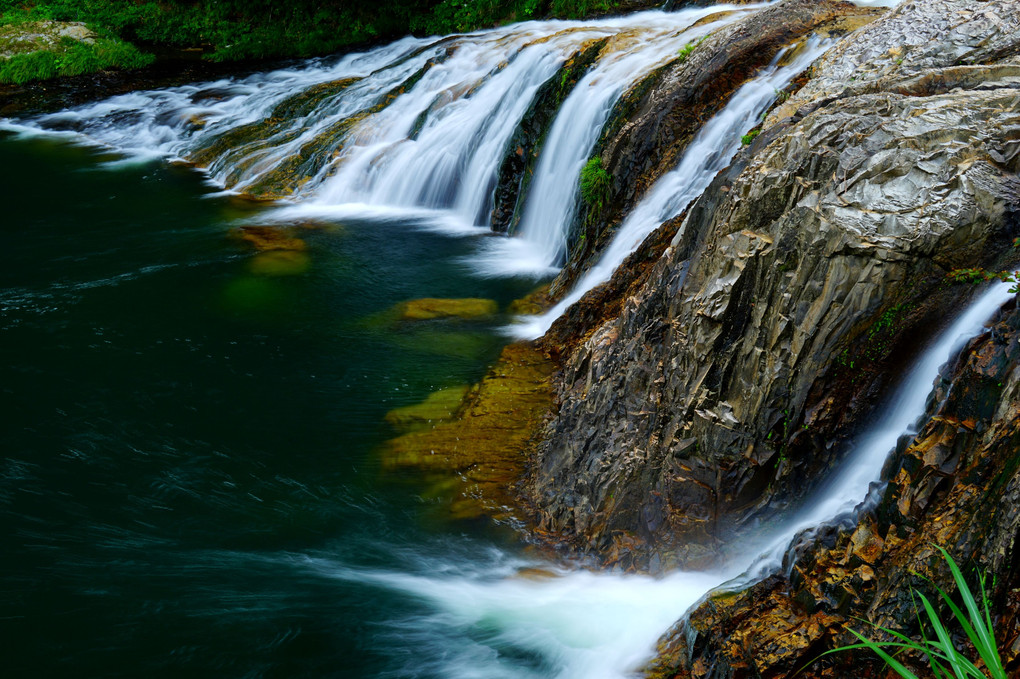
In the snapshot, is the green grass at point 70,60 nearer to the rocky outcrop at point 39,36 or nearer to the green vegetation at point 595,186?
the rocky outcrop at point 39,36

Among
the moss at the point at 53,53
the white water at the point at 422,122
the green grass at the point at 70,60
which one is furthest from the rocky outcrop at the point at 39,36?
the white water at the point at 422,122

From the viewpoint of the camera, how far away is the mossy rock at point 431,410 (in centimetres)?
728

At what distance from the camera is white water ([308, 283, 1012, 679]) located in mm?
4340

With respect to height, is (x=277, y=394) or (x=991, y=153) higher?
(x=991, y=153)

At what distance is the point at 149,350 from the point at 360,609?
4.60m

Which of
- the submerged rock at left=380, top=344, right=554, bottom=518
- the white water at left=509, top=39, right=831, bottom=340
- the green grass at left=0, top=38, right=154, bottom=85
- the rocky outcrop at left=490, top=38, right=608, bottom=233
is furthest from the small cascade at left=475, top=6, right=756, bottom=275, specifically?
the green grass at left=0, top=38, right=154, bottom=85

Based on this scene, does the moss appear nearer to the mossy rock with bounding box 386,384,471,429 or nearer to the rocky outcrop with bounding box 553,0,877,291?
the rocky outcrop with bounding box 553,0,877,291

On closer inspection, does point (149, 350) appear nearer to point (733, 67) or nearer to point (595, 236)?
point (595, 236)

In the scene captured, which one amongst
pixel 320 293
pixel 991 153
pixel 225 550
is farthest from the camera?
pixel 320 293

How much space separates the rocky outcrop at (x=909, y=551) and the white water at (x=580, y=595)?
22 centimetres

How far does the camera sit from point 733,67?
8.53 m

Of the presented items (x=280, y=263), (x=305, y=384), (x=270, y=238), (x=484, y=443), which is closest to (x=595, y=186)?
(x=484, y=443)

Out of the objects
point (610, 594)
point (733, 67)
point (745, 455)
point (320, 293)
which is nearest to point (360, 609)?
point (610, 594)

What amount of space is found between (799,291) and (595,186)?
448cm
